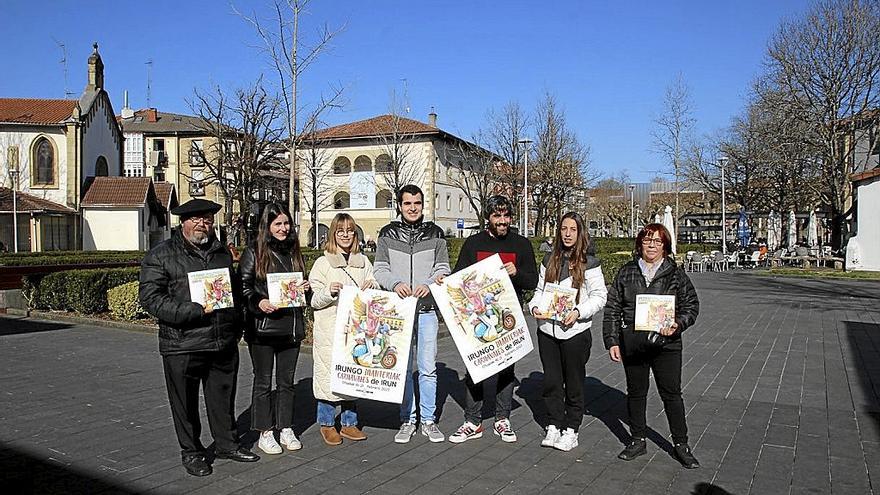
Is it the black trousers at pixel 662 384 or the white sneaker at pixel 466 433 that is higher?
the black trousers at pixel 662 384

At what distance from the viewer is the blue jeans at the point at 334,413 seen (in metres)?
6.45

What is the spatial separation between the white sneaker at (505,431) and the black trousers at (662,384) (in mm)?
1101

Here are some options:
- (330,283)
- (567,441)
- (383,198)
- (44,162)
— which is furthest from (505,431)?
(383,198)

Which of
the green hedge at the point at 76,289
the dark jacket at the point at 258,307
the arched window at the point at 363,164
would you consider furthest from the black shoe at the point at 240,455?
the arched window at the point at 363,164

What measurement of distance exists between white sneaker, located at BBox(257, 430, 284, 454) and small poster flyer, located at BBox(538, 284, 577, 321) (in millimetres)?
2531

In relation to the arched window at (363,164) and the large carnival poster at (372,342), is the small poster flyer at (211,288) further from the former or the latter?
the arched window at (363,164)

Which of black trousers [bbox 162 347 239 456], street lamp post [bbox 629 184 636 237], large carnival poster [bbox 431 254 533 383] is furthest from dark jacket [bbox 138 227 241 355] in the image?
street lamp post [bbox 629 184 636 237]

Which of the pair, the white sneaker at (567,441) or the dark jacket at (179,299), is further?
the white sneaker at (567,441)

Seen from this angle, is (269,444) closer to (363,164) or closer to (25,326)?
(25,326)

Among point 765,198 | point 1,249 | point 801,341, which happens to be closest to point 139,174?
point 1,249

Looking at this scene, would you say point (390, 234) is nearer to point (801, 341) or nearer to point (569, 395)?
point (569, 395)

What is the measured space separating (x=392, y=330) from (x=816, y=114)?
37481 millimetres

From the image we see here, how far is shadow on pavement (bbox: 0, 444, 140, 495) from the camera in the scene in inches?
205

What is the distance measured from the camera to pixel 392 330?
20.0ft
